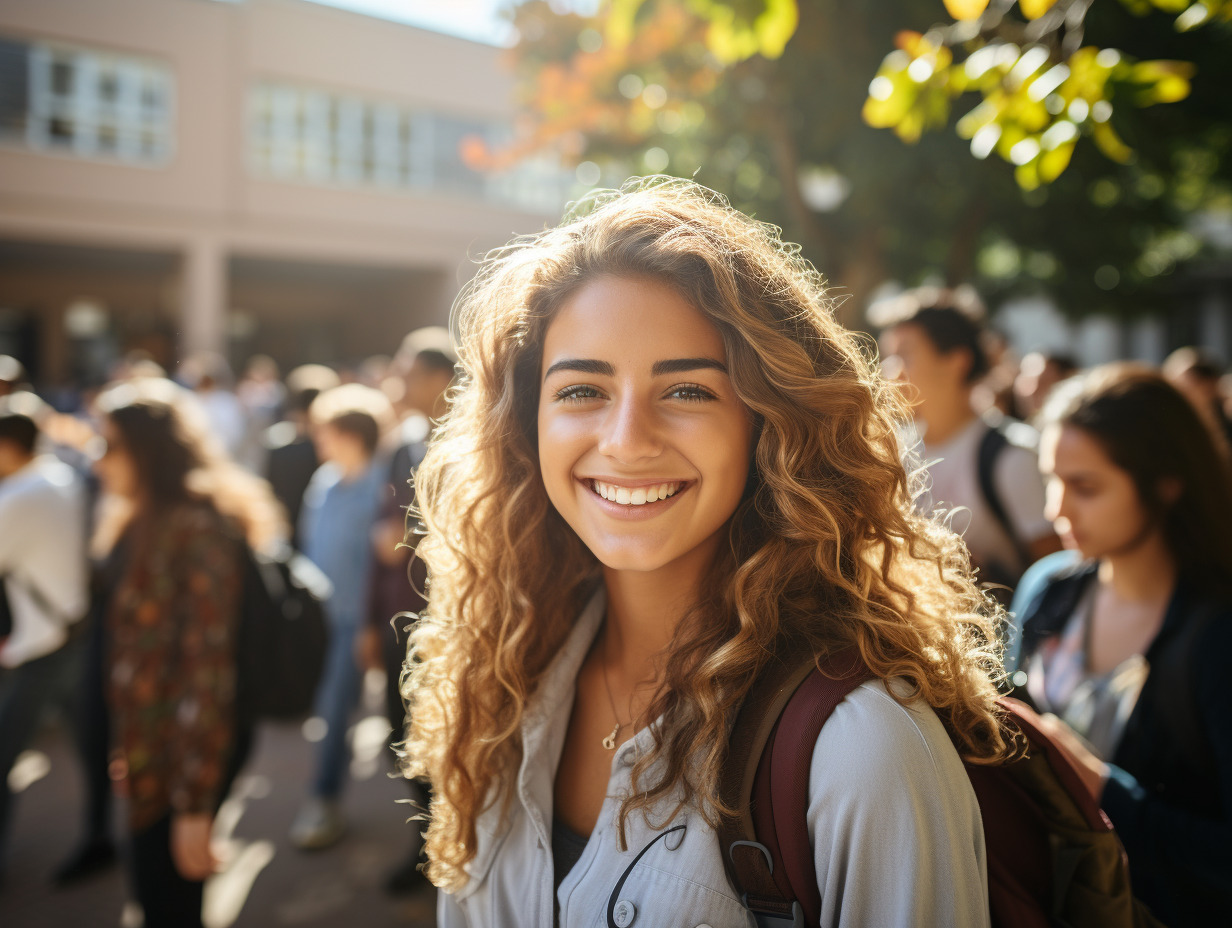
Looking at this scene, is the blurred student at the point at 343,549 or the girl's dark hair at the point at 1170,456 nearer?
the girl's dark hair at the point at 1170,456

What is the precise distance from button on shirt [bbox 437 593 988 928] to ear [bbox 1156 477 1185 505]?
1358 millimetres

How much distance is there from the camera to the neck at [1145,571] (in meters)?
2.12

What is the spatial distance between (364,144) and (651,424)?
63.5 ft

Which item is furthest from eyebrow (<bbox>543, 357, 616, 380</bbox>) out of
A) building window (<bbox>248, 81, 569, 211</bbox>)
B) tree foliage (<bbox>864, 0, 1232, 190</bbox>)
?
building window (<bbox>248, 81, 569, 211</bbox>)

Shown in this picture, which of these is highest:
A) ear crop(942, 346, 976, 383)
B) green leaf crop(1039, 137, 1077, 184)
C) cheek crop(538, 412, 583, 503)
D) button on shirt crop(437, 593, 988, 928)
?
green leaf crop(1039, 137, 1077, 184)

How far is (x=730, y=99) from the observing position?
20.8 ft

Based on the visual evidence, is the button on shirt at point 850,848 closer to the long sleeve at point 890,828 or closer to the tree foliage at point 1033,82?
the long sleeve at point 890,828

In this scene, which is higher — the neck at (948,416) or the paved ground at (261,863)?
the neck at (948,416)

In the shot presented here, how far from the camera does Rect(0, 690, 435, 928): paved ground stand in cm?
364

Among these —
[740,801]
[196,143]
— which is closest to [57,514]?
[740,801]

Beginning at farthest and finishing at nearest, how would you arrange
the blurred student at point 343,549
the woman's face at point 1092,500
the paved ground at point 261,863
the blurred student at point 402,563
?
the blurred student at point 343,549 < the blurred student at point 402,563 < the paved ground at point 261,863 < the woman's face at point 1092,500

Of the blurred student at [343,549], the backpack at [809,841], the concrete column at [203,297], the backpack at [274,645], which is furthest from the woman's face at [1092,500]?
the concrete column at [203,297]

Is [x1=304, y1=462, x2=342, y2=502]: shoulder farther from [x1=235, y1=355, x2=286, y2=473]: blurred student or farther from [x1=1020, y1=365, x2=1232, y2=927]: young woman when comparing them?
[x1=1020, y1=365, x2=1232, y2=927]: young woman

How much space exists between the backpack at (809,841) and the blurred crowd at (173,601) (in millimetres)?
1696
